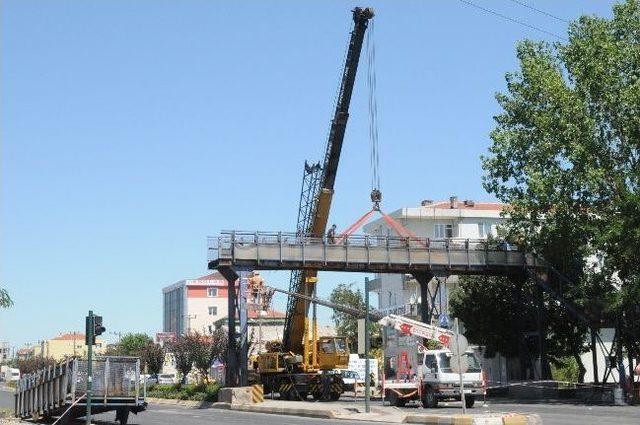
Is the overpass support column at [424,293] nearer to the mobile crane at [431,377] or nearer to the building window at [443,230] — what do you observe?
the mobile crane at [431,377]

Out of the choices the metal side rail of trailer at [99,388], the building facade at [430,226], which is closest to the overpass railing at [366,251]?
the metal side rail of trailer at [99,388]

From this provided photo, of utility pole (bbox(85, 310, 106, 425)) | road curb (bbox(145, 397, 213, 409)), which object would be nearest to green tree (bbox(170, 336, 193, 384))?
road curb (bbox(145, 397, 213, 409))

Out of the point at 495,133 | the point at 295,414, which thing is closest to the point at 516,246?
the point at 495,133

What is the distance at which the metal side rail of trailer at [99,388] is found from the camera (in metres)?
29.5

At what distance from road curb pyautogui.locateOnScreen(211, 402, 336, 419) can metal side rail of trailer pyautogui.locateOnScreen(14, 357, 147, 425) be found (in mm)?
7496

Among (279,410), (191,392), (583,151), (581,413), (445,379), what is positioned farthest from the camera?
(191,392)

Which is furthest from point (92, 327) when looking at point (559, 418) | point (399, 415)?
point (559, 418)

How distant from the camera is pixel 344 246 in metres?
51.0

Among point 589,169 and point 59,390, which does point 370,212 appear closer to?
point 589,169

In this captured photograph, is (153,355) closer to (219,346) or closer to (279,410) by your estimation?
(219,346)

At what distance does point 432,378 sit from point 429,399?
86cm

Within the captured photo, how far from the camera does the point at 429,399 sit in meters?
38.8

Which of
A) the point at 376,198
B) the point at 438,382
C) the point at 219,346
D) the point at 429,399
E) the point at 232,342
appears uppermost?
the point at 376,198

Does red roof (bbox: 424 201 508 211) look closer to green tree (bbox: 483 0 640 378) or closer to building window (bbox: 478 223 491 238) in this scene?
building window (bbox: 478 223 491 238)
